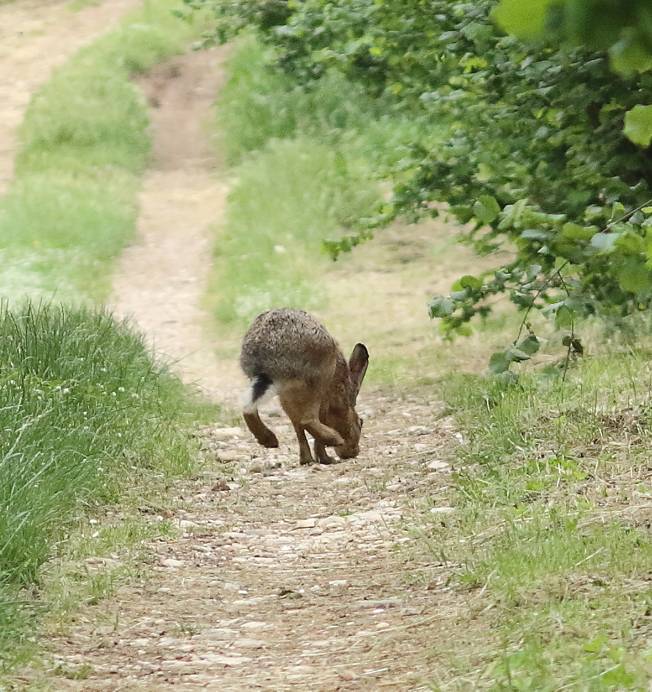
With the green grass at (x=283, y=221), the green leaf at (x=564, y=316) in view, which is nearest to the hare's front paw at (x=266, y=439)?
the green leaf at (x=564, y=316)

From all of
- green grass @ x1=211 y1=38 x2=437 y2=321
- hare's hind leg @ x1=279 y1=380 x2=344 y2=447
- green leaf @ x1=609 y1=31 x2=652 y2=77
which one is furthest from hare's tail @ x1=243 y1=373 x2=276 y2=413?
Answer: green leaf @ x1=609 y1=31 x2=652 y2=77

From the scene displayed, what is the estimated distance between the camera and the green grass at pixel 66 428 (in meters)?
4.84

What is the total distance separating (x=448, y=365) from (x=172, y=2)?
58.2ft

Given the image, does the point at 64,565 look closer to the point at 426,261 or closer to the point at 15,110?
the point at 426,261

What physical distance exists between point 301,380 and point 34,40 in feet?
66.5

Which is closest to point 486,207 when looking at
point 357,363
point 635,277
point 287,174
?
point 635,277

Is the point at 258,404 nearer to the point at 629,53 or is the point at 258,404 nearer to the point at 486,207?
the point at 486,207

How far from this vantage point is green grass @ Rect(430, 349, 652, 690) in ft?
11.6

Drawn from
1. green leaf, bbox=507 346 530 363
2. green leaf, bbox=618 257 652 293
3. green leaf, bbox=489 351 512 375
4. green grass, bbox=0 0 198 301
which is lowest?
green grass, bbox=0 0 198 301

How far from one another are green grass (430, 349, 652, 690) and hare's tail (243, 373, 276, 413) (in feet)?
4.17

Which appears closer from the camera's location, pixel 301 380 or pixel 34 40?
pixel 301 380

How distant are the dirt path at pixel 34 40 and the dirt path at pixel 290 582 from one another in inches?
542

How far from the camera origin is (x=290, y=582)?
5273 millimetres

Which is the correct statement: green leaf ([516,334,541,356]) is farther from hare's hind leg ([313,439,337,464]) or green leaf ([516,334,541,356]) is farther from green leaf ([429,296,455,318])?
hare's hind leg ([313,439,337,464])
